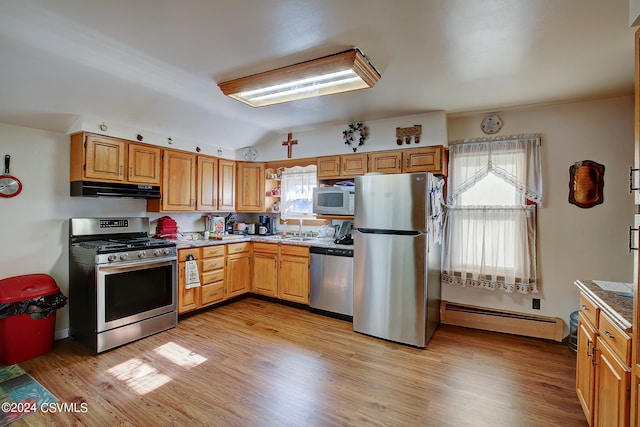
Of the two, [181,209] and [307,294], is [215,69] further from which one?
[307,294]

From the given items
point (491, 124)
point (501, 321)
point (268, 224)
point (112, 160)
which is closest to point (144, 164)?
point (112, 160)

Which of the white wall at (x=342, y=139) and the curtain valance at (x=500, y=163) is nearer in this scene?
the curtain valance at (x=500, y=163)

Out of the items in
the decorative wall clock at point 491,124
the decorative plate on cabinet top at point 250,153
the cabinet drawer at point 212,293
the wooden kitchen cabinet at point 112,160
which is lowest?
the cabinet drawer at point 212,293

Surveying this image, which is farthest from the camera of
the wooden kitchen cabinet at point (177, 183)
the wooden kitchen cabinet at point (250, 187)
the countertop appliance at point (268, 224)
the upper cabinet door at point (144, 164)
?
the countertop appliance at point (268, 224)

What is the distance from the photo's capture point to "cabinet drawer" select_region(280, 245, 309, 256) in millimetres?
3839

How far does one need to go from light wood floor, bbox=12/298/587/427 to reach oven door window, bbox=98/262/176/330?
30 cm

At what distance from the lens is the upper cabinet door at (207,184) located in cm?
407

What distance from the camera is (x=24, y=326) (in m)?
2.56

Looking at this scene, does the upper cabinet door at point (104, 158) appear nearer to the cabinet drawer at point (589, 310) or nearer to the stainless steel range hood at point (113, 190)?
the stainless steel range hood at point (113, 190)

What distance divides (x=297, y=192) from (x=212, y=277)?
5.84 feet

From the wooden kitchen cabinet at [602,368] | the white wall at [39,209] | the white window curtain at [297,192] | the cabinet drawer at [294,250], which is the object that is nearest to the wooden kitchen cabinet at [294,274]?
the cabinet drawer at [294,250]

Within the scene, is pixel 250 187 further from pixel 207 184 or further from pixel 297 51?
pixel 297 51

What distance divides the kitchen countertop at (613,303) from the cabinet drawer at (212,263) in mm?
3697

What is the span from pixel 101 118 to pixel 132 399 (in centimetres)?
268
